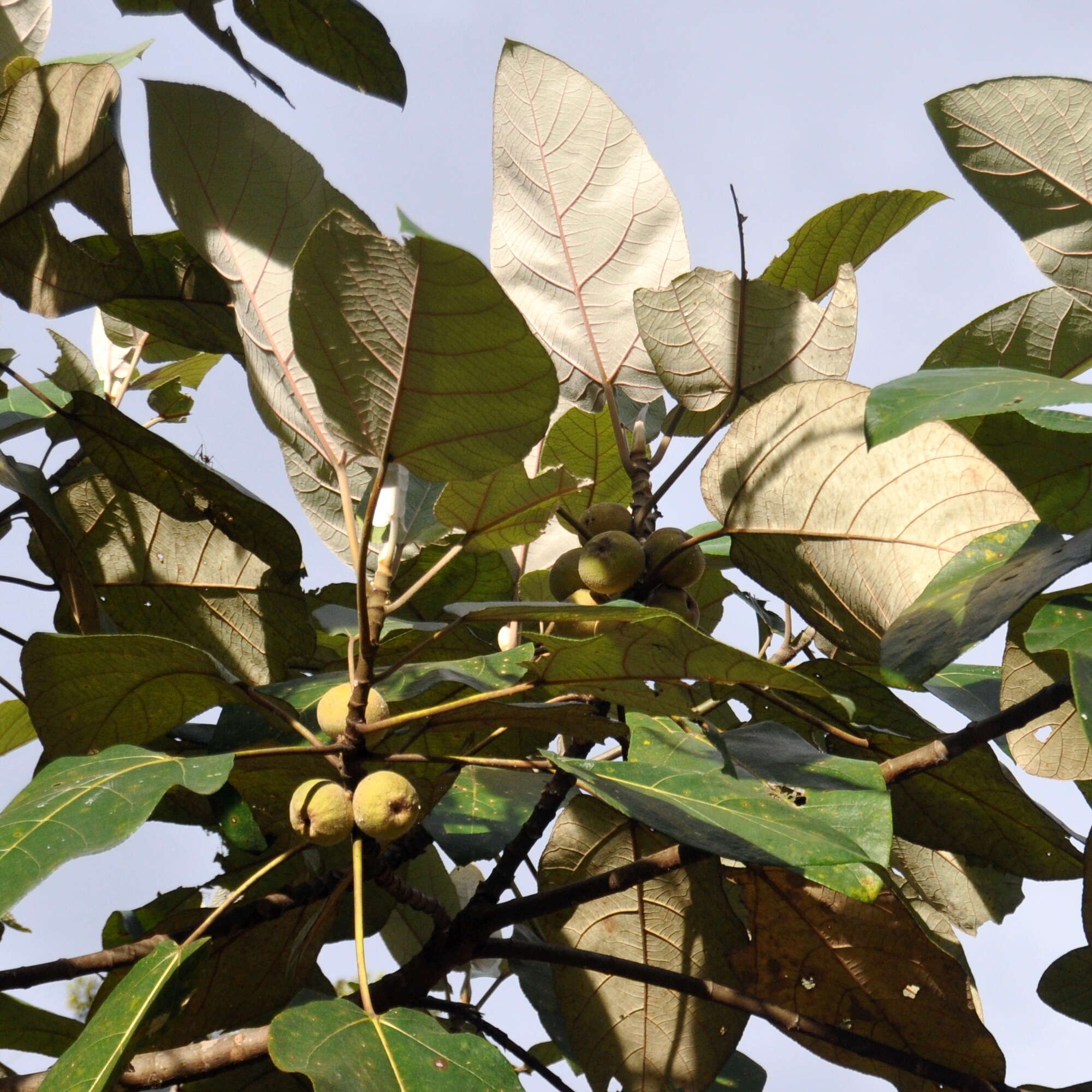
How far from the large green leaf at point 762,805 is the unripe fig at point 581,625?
0.59 feet

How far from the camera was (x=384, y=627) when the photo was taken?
1035mm

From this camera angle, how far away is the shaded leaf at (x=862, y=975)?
1087 mm

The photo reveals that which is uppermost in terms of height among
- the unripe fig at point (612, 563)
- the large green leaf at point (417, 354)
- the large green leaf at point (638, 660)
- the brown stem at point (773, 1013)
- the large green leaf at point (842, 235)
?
the large green leaf at point (842, 235)

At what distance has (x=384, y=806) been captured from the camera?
83 cm

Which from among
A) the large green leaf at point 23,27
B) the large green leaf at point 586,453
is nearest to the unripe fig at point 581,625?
the large green leaf at point 586,453

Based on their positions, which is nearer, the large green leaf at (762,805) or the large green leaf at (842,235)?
the large green leaf at (762,805)

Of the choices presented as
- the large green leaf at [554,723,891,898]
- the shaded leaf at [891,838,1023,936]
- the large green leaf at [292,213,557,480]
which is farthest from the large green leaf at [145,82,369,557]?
the shaded leaf at [891,838,1023,936]

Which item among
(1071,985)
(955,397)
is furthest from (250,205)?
(1071,985)

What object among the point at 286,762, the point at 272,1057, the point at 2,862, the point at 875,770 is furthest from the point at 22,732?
the point at 875,770

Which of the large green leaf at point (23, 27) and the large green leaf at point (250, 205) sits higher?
the large green leaf at point (23, 27)

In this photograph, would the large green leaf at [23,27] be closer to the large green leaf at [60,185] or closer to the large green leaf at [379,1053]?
the large green leaf at [60,185]

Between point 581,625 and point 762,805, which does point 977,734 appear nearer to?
point 762,805

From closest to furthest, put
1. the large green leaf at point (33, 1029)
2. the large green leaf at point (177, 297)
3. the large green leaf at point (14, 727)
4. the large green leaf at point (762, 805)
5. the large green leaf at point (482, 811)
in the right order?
the large green leaf at point (762, 805), the large green leaf at point (482, 811), the large green leaf at point (33, 1029), the large green leaf at point (177, 297), the large green leaf at point (14, 727)

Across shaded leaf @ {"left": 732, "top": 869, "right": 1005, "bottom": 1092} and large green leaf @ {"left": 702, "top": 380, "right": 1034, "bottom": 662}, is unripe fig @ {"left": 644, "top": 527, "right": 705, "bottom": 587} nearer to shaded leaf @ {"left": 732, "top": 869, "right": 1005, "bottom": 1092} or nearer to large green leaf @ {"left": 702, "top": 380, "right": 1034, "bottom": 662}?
large green leaf @ {"left": 702, "top": 380, "right": 1034, "bottom": 662}
